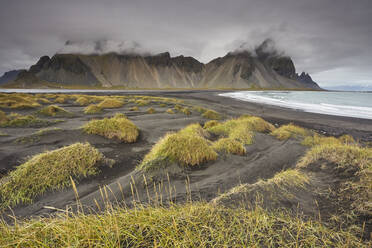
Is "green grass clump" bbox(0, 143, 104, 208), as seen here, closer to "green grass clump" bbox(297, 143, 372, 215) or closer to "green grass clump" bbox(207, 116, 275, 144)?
"green grass clump" bbox(297, 143, 372, 215)

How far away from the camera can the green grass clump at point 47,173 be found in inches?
144

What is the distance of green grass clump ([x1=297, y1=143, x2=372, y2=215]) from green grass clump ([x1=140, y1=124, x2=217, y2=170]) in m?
3.19

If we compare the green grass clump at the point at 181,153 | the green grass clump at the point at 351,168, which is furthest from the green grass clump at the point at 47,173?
the green grass clump at the point at 351,168

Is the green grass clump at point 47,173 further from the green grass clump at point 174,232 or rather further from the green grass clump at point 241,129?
the green grass clump at point 241,129

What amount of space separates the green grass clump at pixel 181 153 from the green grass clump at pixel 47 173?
168 cm

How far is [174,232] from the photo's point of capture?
6.04 feet

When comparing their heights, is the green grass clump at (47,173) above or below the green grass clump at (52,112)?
below

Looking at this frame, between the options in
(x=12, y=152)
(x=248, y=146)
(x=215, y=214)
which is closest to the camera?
(x=215, y=214)

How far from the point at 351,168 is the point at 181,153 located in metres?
4.52

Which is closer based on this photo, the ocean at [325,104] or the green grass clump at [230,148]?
the green grass clump at [230,148]

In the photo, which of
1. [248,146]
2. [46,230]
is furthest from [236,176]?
[46,230]

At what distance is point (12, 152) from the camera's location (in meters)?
5.76

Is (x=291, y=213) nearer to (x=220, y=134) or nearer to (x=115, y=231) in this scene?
(x=115, y=231)

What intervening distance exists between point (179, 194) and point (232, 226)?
1755 mm
